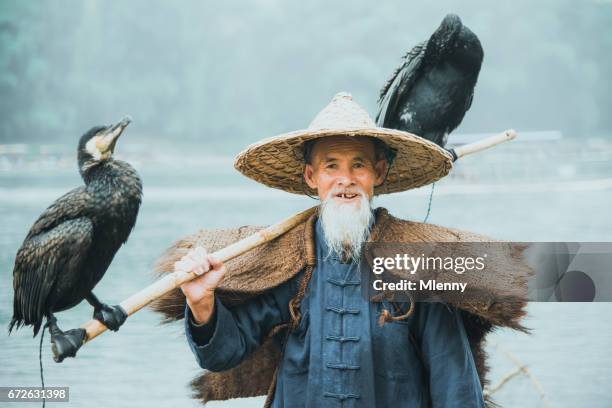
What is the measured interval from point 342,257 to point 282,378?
14.7 inches

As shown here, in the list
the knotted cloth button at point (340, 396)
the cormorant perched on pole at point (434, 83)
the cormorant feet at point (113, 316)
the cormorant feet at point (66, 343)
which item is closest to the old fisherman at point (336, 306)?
the knotted cloth button at point (340, 396)

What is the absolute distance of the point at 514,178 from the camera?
378cm

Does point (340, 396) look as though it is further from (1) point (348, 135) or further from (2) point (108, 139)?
(2) point (108, 139)

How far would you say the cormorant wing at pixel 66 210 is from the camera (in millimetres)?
1786

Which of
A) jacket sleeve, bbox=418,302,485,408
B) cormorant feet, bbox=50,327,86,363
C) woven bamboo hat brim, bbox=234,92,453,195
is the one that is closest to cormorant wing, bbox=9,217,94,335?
cormorant feet, bbox=50,327,86,363

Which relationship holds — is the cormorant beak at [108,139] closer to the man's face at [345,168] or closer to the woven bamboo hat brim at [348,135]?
the woven bamboo hat brim at [348,135]

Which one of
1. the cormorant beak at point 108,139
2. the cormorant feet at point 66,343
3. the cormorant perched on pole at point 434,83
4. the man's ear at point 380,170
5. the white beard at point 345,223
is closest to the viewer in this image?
the cormorant feet at point 66,343

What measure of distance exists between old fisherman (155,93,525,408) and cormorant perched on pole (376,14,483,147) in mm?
581

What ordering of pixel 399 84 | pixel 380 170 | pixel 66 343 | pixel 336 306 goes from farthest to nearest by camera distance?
pixel 399 84, pixel 380 170, pixel 336 306, pixel 66 343

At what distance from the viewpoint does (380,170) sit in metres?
2.04

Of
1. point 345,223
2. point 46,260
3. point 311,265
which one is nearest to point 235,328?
point 311,265

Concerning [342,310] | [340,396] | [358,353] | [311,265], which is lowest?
[340,396]

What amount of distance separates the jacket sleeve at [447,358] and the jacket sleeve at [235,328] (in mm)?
396

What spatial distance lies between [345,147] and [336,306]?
0.43 metres
